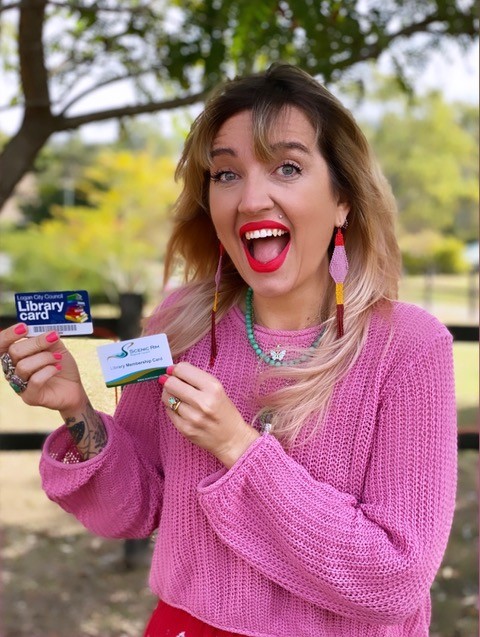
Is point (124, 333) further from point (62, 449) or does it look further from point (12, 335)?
point (12, 335)


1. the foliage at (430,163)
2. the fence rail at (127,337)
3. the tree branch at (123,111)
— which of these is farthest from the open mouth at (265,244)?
the foliage at (430,163)

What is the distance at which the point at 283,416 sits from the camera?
1.23 m

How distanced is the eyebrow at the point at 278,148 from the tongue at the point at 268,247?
0.48 ft

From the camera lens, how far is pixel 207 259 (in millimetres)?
1537

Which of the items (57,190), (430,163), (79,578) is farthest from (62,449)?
(430,163)

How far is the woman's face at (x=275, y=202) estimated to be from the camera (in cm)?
122

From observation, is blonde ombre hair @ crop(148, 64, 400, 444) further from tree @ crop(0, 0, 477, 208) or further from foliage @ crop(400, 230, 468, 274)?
foliage @ crop(400, 230, 468, 274)

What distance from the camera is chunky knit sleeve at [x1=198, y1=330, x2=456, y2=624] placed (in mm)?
1115

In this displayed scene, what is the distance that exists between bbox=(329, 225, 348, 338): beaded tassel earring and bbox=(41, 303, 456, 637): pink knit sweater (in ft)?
0.19

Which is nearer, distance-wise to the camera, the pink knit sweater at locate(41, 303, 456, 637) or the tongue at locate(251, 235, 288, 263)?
the pink knit sweater at locate(41, 303, 456, 637)

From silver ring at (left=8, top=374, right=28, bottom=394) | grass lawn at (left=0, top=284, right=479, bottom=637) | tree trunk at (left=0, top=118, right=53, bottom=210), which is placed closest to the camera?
silver ring at (left=8, top=374, right=28, bottom=394)

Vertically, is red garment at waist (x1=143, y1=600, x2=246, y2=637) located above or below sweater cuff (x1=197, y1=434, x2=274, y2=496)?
below

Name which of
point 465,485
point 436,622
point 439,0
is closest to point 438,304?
point 465,485

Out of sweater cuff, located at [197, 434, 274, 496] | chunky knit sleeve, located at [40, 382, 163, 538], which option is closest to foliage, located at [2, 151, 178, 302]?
chunky knit sleeve, located at [40, 382, 163, 538]
